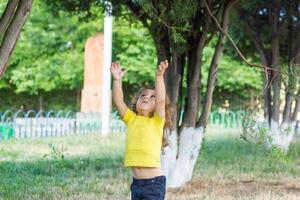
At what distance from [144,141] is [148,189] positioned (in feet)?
1.36

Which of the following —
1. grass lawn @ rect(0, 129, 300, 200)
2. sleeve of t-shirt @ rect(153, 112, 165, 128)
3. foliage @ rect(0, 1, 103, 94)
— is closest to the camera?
sleeve of t-shirt @ rect(153, 112, 165, 128)

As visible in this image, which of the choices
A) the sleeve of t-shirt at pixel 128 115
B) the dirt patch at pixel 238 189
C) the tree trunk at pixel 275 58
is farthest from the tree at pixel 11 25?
the tree trunk at pixel 275 58

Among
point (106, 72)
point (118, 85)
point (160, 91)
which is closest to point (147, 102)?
point (160, 91)

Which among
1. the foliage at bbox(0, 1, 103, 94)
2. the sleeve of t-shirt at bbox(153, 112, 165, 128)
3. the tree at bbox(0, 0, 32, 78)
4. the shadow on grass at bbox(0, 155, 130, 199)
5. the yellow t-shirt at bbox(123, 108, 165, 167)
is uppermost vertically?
the foliage at bbox(0, 1, 103, 94)

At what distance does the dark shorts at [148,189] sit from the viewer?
4.97 meters

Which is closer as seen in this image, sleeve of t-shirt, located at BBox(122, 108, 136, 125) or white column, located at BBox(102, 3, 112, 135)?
sleeve of t-shirt, located at BBox(122, 108, 136, 125)

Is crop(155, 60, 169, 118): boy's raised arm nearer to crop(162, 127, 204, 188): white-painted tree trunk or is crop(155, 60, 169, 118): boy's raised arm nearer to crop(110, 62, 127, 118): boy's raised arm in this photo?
crop(110, 62, 127, 118): boy's raised arm

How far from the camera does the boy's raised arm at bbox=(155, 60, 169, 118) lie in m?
4.93

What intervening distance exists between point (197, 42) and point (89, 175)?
3033 millimetres

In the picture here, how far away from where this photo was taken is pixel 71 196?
24.5 ft

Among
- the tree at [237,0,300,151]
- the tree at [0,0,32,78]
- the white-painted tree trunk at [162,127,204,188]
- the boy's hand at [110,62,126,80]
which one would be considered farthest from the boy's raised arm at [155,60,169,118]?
the tree at [237,0,300,151]

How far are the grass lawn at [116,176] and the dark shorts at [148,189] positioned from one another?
2.48 m

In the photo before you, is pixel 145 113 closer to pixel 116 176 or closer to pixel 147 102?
pixel 147 102

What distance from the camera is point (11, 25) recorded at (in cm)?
560
